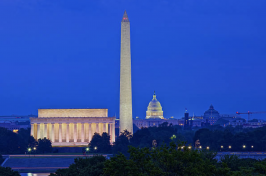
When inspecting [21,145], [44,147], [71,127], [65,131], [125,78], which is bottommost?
[44,147]

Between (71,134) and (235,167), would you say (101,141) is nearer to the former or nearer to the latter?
(71,134)

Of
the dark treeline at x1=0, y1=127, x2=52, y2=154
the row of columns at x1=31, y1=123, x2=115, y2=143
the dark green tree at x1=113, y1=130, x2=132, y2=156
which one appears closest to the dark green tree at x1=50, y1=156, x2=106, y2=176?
the dark green tree at x1=113, y1=130, x2=132, y2=156

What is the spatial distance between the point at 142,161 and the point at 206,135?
85697 mm

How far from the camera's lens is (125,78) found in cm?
13738

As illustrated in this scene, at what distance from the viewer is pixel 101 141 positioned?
415 feet

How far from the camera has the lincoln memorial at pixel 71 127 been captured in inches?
5674

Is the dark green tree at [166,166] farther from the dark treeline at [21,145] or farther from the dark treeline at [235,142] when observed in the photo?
the dark treeline at [21,145]

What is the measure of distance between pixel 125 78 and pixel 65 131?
18950 millimetres

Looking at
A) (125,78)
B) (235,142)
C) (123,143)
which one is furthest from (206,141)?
(125,78)

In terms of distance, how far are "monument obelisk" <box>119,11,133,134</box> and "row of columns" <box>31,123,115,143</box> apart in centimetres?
615

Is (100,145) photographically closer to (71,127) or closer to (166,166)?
(71,127)

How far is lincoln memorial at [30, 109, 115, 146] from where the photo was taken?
473 feet

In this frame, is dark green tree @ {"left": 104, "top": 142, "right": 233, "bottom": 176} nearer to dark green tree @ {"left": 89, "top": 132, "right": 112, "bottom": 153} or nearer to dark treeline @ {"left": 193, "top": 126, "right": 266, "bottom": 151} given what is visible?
dark treeline @ {"left": 193, "top": 126, "right": 266, "bottom": 151}

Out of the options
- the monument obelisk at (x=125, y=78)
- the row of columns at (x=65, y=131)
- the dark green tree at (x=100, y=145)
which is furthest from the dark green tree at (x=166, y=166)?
the row of columns at (x=65, y=131)
